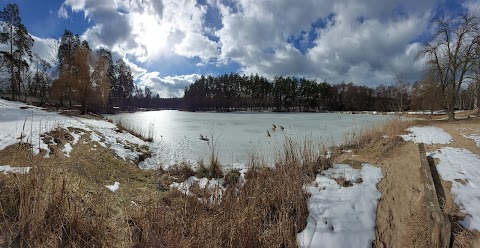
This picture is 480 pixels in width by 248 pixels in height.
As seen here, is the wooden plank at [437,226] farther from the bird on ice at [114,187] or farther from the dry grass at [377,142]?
the bird on ice at [114,187]

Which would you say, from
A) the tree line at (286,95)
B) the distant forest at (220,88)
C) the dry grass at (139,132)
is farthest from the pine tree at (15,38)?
the tree line at (286,95)

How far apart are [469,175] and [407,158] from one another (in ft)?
4.98

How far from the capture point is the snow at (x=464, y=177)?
3721 mm

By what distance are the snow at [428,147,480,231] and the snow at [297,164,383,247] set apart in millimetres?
1212

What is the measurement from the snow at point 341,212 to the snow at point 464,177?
1.21 meters

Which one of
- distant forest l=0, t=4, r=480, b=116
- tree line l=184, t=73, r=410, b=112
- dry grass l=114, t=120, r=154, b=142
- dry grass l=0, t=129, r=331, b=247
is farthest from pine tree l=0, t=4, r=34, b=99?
tree line l=184, t=73, r=410, b=112

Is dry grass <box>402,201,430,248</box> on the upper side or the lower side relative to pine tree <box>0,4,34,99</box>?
lower

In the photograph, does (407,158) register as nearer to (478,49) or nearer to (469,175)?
(469,175)

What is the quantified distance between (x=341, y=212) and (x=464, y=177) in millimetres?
2959

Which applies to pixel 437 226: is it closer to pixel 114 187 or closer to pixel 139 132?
pixel 114 187

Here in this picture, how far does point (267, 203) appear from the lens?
12.2ft

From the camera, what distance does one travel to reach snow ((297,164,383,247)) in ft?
11.1

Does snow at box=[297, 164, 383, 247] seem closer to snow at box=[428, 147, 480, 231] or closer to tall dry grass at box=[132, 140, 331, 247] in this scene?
tall dry grass at box=[132, 140, 331, 247]

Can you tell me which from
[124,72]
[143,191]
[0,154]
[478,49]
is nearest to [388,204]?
[143,191]
